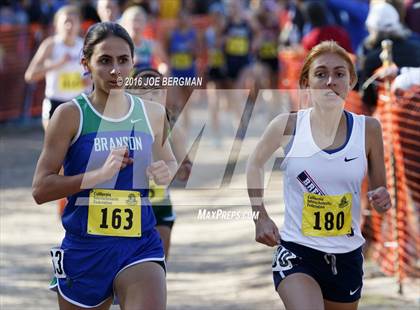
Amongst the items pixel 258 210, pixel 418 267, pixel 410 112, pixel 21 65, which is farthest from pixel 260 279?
pixel 21 65

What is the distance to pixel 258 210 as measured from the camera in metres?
4.79

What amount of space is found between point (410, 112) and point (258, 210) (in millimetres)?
3027

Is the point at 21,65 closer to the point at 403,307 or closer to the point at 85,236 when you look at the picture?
the point at 403,307

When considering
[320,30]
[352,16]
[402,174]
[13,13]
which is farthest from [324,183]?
[13,13]

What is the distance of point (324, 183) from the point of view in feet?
15.5

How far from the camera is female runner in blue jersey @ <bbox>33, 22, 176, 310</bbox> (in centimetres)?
451

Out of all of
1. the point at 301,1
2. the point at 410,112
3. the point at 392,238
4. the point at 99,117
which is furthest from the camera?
the point at 301,1

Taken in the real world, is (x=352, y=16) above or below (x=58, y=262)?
above

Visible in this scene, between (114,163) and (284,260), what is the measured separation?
0.95m

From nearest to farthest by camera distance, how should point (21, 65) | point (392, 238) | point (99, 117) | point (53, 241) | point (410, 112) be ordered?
point (99, 117)
point (410, 112)
point (392, 238)
point (53, 241)
point (21, 65)

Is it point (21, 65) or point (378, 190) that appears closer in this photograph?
point (378, 190)

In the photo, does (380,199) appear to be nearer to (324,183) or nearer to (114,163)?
(324,183)

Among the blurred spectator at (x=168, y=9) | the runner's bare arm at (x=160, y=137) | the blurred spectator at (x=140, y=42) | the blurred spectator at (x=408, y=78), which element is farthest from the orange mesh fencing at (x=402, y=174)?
the blurred spectator at (x=168, y=9)

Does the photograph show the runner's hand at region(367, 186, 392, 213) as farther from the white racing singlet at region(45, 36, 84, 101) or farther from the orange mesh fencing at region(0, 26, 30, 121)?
the orange mesh fencing at region(0, 26, 30, 121)
